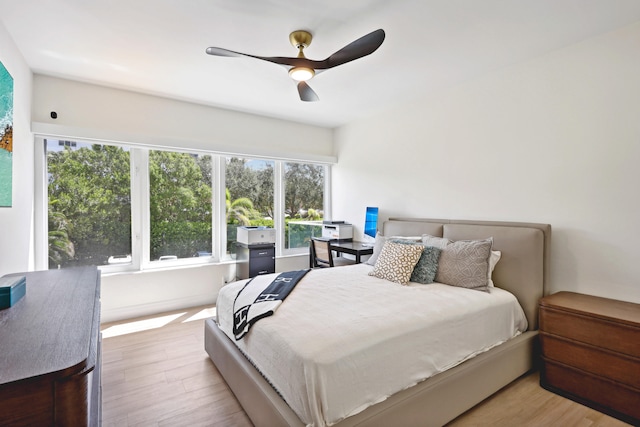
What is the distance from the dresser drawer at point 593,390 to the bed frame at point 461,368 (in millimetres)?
177

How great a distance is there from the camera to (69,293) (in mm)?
1542

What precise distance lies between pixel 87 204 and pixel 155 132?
105 centimetres

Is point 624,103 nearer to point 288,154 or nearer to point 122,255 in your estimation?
point 288,154

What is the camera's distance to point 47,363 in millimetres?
825

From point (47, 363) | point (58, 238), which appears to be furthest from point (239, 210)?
point (47, 363)

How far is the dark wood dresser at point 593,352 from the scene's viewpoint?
1812 millimetres

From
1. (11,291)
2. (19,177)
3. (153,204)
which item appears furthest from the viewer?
(153,204)

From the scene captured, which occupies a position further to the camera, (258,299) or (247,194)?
(247,194)

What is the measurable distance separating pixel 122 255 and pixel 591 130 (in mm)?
4604

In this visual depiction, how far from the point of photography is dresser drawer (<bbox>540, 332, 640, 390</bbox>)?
1808 millimetres

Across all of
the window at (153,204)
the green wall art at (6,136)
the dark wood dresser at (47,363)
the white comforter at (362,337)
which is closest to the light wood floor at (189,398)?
the white comforter at (362,337)

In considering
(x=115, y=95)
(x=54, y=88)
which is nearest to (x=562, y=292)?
(x=115, y=95)

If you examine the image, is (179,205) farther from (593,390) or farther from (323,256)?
(593,390)

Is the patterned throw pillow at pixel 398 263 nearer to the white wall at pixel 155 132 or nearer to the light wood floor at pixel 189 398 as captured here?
the light wood floor at pixel 189 398
